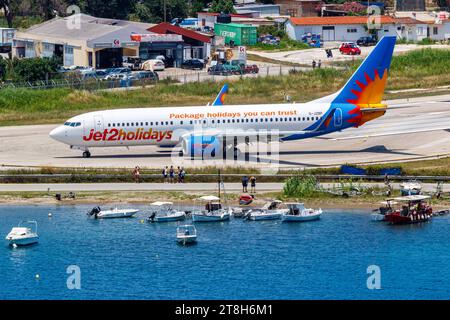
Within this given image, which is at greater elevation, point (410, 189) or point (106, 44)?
point (106, 44)

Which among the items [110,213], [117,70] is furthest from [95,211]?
[117,70]

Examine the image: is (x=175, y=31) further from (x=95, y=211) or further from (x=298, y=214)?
(x=298, y=214)

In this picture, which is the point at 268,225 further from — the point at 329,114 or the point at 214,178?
the point at 329,114

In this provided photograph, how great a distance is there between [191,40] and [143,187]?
92.4 meters

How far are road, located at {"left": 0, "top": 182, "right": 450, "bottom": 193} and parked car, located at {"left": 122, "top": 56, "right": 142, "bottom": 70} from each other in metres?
79.5

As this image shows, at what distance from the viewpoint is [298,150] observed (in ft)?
379

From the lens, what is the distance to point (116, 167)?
107000mm

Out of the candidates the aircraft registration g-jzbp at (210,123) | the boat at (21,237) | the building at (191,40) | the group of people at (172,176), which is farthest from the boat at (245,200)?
the building at (191,40)

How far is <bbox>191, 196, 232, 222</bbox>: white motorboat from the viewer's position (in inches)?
3633

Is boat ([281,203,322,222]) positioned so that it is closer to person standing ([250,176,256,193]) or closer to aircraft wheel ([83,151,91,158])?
person standing ([250,176,256,193])

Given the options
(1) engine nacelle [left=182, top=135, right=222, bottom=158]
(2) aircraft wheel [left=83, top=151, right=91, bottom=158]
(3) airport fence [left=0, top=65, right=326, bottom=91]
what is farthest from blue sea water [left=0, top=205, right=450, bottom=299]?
(3) airport fence [left=0, top=65, right=326, bottom=91]

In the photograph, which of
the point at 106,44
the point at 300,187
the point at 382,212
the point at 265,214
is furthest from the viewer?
the point at 106,44

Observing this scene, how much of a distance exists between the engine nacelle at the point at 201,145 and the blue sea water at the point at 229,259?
50.1ft
